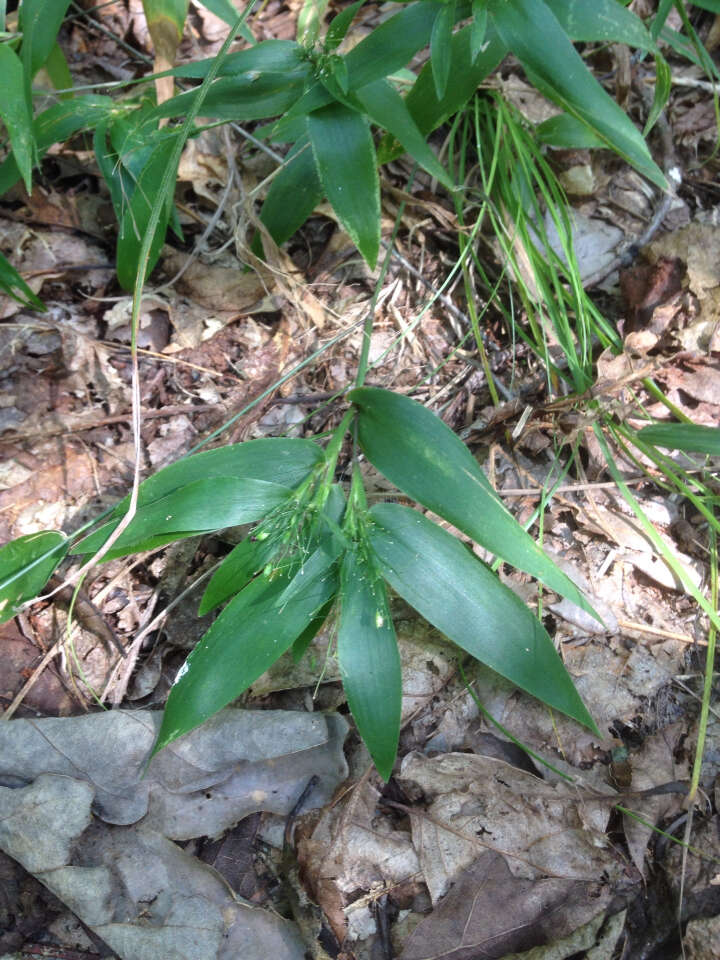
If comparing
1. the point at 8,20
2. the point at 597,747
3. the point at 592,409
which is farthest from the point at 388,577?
the point at 8,20

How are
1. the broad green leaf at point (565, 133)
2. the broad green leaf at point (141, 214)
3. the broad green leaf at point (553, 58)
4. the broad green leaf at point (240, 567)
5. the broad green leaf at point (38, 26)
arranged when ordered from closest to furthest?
the broad green leaf at point (553, 58), the broad green leaf at point (240, 567), the broad green leaf at point (38, 26), the broad green leaf at point (141, 214), the broad green leaf at point (565, 133)

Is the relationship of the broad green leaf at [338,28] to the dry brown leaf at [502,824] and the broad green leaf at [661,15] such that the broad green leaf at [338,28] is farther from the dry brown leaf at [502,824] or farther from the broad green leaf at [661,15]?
the dry brown leaf at [502,824]

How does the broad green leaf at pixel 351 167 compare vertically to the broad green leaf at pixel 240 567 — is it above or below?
above

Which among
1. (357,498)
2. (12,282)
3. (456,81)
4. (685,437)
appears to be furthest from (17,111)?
(685,437)

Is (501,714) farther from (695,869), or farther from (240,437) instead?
(240,437)

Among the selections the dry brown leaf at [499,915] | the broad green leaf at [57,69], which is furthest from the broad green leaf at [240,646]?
the broad green leaf at [57,69]

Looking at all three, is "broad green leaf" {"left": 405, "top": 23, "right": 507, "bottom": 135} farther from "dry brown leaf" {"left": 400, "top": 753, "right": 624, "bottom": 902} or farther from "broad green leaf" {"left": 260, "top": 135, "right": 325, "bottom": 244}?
"dry brown leaf" {"left": 400, "top": 753, "right": 624, "bottom": 902}

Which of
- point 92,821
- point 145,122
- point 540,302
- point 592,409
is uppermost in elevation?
point 145,122

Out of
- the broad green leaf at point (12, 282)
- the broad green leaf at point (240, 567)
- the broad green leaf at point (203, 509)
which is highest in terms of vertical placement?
the broad green leaf at point (12, 282)
